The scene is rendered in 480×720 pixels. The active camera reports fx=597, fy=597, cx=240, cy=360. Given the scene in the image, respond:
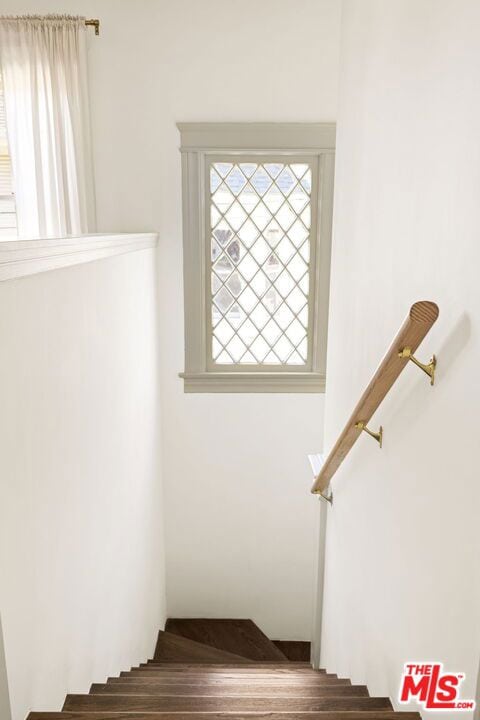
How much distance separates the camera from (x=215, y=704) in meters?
1.79

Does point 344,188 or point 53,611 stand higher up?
point 344,188

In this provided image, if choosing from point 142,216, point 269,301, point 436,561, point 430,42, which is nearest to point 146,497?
point 269,301

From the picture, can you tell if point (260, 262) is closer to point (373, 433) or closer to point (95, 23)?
point (95, 23)

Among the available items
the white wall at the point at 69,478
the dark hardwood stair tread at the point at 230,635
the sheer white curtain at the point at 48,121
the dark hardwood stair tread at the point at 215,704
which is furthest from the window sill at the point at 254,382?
the dark hardwood stair tread at the point at 215,704

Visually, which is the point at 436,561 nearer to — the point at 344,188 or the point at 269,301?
the point at 344,188

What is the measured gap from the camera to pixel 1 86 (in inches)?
151

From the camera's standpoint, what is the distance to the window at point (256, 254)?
405 cm

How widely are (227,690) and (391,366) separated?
1356 millimetres

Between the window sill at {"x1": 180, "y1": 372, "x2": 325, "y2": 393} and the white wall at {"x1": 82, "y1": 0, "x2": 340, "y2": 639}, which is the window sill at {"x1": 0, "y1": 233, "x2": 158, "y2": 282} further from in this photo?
the window sill at {"x1": 180, "y1": 372, "x2": 325, "y2": 393}

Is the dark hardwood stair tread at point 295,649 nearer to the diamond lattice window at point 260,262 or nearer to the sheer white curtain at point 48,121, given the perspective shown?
the diamond lattice window at point 260,262

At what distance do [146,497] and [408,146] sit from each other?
277cm

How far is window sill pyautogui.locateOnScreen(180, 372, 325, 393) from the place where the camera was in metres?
4.43

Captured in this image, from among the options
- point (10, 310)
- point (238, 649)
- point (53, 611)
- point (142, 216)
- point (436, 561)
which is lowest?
point (238, 649)

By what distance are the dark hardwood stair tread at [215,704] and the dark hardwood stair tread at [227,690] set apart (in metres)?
0.16
